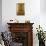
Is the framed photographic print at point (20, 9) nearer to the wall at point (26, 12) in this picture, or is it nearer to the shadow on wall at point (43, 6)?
the wall at point (26, 12)

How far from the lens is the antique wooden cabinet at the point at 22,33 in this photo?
5234 millimetres

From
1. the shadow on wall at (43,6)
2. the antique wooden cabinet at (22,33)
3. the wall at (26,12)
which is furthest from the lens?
the shadow on wall at (43,6)

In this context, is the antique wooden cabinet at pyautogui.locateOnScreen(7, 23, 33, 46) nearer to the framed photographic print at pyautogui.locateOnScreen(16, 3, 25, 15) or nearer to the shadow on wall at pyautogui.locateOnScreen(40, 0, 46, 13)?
the framed photographic print at pyautogui.locateOnScreen(16, 3, 25, 15)

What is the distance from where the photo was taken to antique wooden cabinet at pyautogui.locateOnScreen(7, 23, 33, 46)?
523cm

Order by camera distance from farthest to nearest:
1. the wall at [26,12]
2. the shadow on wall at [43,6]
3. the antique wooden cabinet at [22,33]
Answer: the shadow on wall at [43,6] < the wall at [26,12] < the antique wooden cabinet at [22,33]

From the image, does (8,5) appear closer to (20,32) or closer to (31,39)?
(20,32)

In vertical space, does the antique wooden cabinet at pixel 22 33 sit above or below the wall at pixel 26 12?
below

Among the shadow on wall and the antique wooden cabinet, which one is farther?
the shadow on wall

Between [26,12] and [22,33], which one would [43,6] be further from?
[22,33]

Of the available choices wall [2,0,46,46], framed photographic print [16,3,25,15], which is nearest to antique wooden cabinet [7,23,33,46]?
wall [2,0,46,46]

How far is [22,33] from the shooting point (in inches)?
212

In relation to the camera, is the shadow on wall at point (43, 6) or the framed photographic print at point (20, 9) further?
the shadow on wall at point (43, 6)

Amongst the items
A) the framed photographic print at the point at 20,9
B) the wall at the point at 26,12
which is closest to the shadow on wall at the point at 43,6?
the wall at the point at 26,12

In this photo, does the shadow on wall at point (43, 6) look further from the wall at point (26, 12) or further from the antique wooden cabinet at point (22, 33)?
the antique wooden cabinet at point (22, 33)
